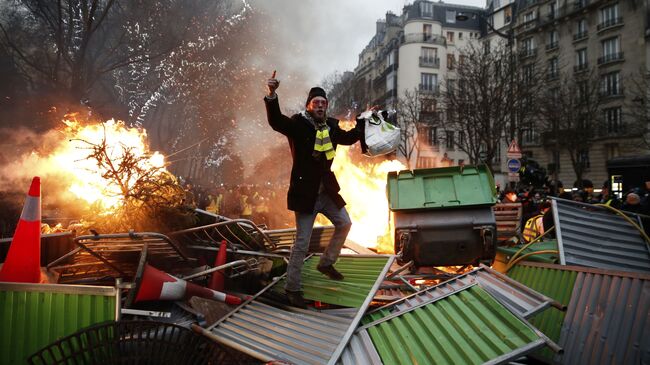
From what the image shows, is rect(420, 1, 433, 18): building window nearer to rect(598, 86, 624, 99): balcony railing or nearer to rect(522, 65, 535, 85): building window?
rect(598, 86, 624, 99): balcony railing

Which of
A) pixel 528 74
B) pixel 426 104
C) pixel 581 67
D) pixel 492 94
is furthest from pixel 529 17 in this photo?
pixel 492 94

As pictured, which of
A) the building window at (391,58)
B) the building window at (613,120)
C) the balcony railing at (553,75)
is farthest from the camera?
the building window at (391,58)

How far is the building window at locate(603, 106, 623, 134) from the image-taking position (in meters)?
29.5

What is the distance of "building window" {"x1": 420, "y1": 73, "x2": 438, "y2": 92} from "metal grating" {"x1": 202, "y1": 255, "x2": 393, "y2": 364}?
1692 inches

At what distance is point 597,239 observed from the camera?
15.4 feet

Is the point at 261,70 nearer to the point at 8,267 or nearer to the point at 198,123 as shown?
the point at 198,123

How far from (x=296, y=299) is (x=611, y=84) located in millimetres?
35880

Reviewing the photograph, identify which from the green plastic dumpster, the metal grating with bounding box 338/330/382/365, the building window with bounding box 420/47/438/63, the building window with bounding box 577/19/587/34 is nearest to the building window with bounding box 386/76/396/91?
the building window with bounding box 420/47/438/63

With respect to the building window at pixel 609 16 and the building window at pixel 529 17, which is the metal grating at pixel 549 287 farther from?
the building window at pixel 529 17

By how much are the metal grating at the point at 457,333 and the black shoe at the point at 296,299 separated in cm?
68

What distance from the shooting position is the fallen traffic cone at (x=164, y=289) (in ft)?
10.5

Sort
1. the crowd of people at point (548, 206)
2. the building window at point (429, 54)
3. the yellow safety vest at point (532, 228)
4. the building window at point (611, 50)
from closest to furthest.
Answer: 1. the crowd of people at point (548, 206)
2. the yellow safety vest at point (532, 228)
3. the building window at point (611, 50)
4. the building window at point (429, 54)

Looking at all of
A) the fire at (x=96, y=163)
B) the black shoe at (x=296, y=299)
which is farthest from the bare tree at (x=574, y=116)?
the black shoe at (x=296, y=299)

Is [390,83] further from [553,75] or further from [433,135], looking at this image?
[553,75]
